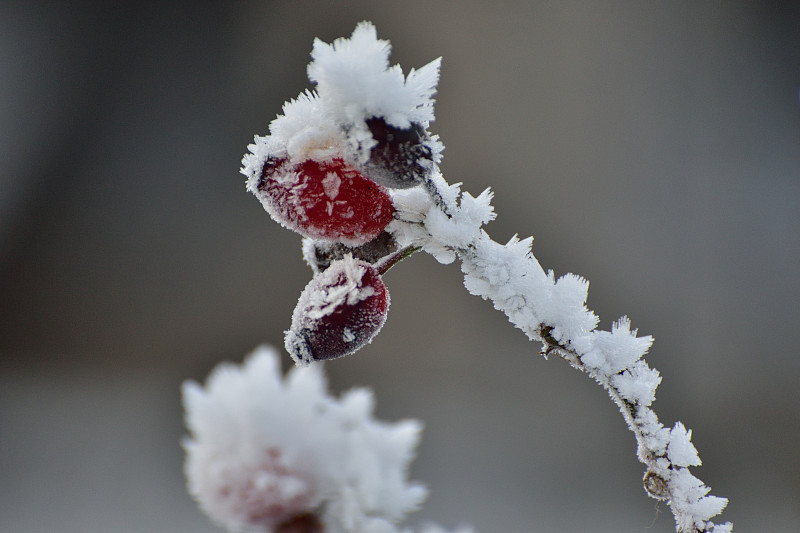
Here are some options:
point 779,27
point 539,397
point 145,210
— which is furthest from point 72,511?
point 779,27

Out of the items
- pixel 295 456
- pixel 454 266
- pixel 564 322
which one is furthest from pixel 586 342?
pixel 454 266

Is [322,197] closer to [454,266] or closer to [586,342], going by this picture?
[586,342]

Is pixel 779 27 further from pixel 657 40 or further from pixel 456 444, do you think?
pixel 456 444

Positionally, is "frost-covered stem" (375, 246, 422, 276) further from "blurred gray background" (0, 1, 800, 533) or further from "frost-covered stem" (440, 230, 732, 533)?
"blurred gray background" (0, 1, 800, 533)

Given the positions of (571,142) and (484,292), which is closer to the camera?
(484,292)

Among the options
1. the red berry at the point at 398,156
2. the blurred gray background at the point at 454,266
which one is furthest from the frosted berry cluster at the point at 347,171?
the blurred gray background at the point at 454,266

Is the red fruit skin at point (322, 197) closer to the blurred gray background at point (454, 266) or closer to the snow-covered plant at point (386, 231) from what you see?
the snow-covered plant at point (386, 231)
